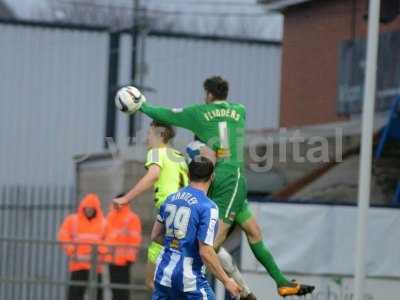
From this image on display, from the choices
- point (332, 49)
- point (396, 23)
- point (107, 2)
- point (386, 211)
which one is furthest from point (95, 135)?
point (386, 211)

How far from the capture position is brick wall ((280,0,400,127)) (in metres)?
29.6

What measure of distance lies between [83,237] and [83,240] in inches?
2.4

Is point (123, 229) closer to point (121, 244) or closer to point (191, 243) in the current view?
point (121, 244)

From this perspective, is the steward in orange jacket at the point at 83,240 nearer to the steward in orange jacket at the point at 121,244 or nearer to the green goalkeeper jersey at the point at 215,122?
the steward in orange jacket at the point at 121,244

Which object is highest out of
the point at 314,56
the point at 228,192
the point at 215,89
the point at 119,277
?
the point at 314,56

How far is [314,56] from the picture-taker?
3091 centimetres

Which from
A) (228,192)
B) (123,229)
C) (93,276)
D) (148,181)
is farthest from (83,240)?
(228,192)

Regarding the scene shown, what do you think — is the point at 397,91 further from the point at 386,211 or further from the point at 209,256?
the point at 209,256

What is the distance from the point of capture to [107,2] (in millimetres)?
44781

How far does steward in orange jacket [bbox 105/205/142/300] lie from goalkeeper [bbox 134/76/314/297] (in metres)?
4.57

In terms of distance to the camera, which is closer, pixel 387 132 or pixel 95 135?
pixel 387 132

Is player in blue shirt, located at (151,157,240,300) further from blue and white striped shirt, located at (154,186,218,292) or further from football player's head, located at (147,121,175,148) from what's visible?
football player's head, located at (147,121,175,148)

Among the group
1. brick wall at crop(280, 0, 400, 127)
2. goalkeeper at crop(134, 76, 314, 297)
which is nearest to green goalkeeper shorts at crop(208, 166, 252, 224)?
goalkeeper at crop(134, 76, 314, 297)

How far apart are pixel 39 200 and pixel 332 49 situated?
7.10 meters
